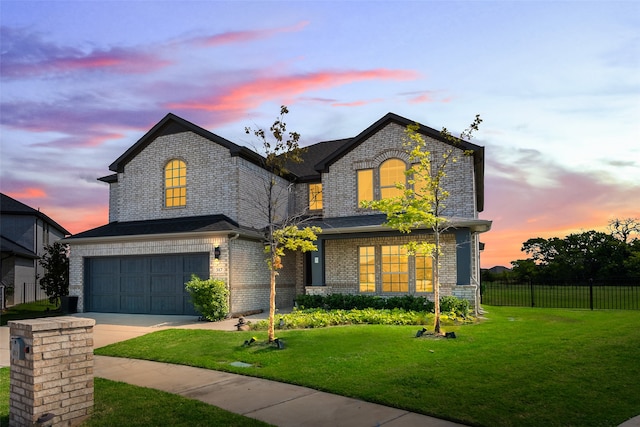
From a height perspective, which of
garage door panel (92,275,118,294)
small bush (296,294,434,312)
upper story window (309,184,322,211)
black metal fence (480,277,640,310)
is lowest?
black metal fence (480,277,640,310)

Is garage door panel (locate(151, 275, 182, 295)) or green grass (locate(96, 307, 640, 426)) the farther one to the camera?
garage door panel (locate(151, 275, 182, 295))

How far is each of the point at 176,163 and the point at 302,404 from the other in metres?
16.0

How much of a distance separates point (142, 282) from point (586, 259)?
3971 cm

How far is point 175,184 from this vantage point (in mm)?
21188

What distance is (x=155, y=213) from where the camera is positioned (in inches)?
842

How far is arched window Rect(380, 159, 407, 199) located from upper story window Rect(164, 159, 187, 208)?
Result: 26.8 ft

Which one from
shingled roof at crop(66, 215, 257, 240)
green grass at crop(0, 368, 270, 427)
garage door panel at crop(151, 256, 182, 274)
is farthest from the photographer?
garage door panel at crop(151, 256, 182, 274)

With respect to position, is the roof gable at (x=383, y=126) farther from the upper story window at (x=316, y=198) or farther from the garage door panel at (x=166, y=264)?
the garage door panel at (x=166, y=264)

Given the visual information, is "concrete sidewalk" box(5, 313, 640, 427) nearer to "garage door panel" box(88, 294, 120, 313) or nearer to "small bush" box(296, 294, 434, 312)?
"garage door panel" box(88, 294, 120, 313)

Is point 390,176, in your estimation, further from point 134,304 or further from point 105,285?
point 105,285

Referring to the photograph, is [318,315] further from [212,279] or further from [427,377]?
[427,377]

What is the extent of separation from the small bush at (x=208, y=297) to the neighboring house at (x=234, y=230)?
2.95 ft

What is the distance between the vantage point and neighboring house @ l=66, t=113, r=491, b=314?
18.4 metres

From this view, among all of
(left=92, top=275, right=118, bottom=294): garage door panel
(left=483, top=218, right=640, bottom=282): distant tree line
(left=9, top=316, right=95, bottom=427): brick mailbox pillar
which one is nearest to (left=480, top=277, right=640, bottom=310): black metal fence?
(left=483, top=218, right=640, bottom=282): distant tree line
